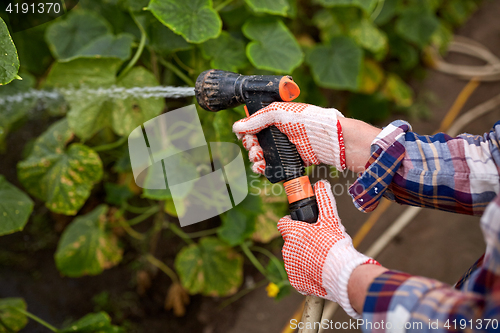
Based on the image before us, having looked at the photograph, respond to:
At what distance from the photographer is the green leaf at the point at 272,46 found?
1.05m

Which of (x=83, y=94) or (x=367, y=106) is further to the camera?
(x=367, y=106)

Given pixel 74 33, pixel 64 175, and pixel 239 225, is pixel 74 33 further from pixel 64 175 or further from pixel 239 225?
pixel 239 225

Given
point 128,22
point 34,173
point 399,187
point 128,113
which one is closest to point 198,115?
point 128,113

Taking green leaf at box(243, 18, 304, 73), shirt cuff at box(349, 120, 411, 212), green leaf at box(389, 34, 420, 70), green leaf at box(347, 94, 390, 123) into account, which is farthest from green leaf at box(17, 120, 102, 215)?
green leaf at box(389, 34, 420, 70)

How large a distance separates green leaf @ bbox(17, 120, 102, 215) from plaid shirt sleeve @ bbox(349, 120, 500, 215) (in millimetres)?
881

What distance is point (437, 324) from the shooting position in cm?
45

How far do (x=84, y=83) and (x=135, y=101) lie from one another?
0.19 meters

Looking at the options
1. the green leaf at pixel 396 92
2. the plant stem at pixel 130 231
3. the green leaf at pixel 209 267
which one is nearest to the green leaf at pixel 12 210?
the plant stem at pixel 130 231

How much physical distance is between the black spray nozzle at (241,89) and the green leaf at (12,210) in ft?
2.17

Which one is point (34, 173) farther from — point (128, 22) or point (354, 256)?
point (354, 256)

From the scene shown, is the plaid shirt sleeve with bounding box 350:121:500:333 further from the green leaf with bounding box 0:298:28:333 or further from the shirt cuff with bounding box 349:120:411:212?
the green leaf with bounding box 0:298:28:333

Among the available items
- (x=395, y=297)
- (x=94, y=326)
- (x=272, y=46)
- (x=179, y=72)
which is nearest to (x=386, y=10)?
(x=272, y=46)

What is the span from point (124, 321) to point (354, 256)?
50.5 inches

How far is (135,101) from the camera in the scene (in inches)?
42.7
